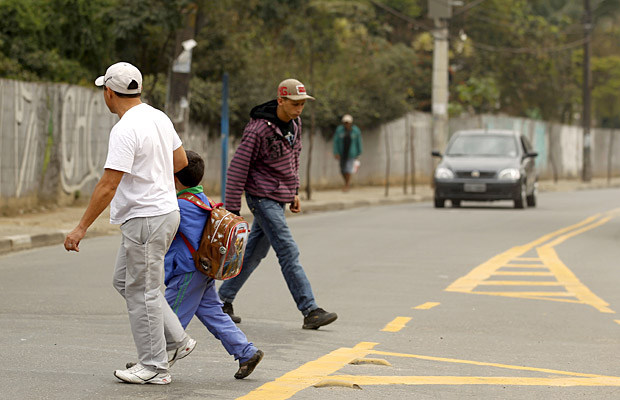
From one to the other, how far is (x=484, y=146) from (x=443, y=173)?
181 centimetres

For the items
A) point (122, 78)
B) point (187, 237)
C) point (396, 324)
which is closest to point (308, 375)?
point (187, 237)

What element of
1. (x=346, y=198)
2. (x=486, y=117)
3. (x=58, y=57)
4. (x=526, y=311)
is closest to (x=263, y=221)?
(x=526, y=311)

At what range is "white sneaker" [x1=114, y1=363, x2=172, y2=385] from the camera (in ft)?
20.5

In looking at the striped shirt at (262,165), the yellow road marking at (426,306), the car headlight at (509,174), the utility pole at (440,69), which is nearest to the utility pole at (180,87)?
the car headlight at (509,174)

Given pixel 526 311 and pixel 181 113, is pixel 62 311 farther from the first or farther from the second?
pixel 181 113

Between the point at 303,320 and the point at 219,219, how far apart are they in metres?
2.64

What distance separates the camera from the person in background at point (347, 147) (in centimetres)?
2886

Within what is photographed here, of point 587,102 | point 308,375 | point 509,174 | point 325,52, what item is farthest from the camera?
point 587,102

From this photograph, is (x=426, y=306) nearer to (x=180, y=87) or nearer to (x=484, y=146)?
(x=180, y=87)

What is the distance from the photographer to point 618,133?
58.5 metres

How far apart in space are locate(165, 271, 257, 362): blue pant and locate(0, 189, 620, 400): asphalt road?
0.19 m

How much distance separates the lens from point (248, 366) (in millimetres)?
6461

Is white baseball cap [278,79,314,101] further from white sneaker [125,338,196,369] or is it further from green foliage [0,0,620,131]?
green foliage [0,0,620,131]

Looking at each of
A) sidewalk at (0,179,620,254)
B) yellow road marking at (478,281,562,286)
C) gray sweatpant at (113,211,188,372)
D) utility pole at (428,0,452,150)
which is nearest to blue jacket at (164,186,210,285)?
gray sweatpant at (113,211,188,372)
